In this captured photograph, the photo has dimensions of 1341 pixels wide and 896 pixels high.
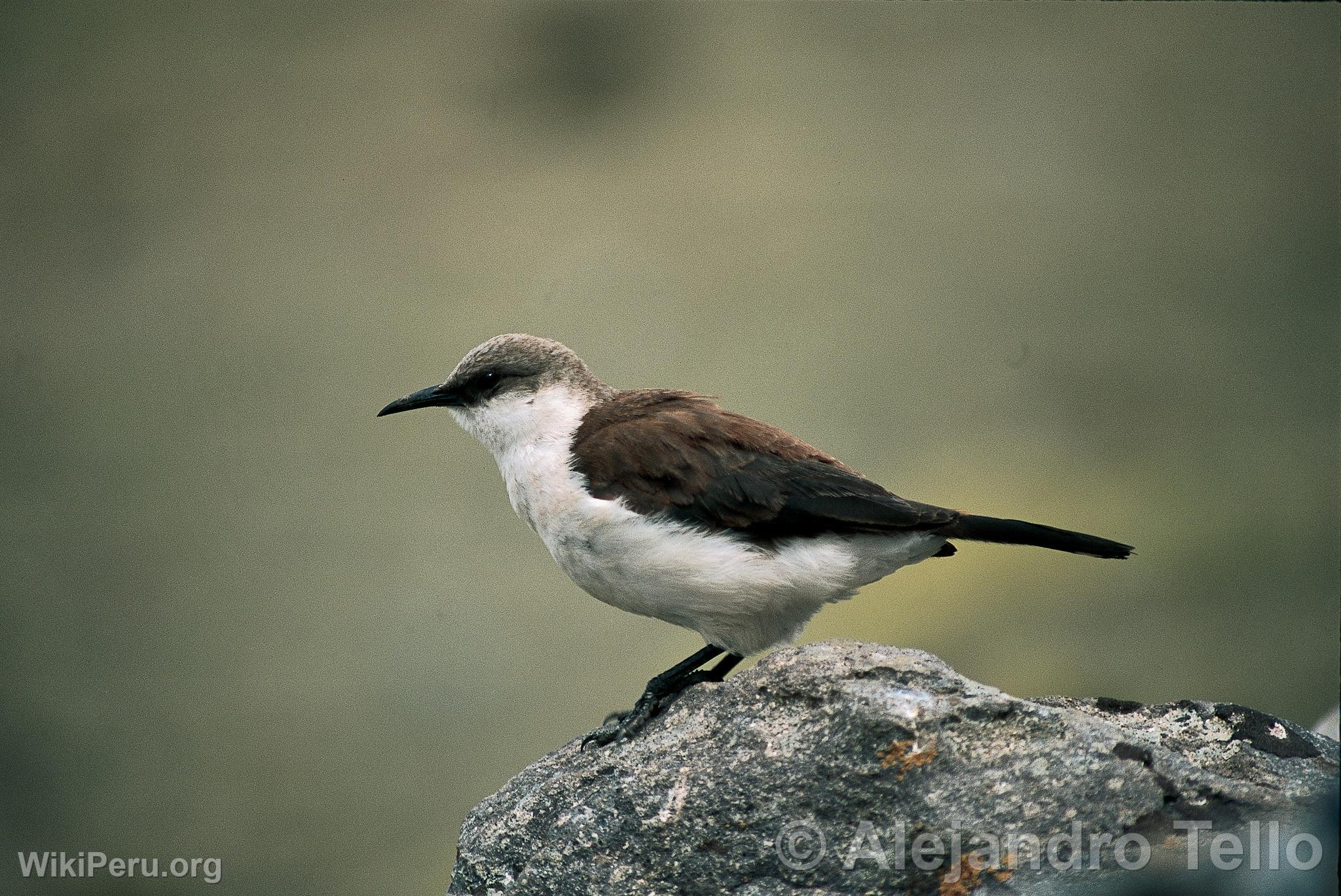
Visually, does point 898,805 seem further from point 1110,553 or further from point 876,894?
point 1110,553

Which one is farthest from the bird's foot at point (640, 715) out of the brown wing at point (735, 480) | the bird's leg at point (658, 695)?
the brown wing at point (735, 480)

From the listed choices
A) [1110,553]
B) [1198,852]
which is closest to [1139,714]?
[1110,553]

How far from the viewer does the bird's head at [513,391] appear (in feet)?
14.2

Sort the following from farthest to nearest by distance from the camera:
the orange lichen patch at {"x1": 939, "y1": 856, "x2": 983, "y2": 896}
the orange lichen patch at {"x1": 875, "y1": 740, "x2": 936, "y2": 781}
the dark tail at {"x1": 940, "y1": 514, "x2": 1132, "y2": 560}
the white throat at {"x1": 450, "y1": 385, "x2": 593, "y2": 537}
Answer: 1. the white throat at {"x1": 450, "y1": 385, "x2": 593, "y2": 537}
2. the dark tail at {"x1": 940, "y1": 514, "x2": 1132, "y2": 560}
3. the orange lichen patch at {"x1": 875, "y1": 740, "x2": 936, "y2": 781}
4. the orange lichen patch at {"x1": 939, "y1": 856, "x2": 983, "y2": 896}

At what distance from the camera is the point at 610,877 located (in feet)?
11.1

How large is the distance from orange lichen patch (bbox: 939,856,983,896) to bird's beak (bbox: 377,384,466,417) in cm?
243

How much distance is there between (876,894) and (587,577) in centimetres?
144

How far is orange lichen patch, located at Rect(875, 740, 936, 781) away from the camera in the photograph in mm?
3191

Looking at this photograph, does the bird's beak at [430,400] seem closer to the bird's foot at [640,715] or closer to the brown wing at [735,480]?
the brown wing at [735,480]

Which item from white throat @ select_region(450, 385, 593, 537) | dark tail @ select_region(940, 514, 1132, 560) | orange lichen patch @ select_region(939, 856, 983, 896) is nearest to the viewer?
orange lichen patch @ select_region(939, 856, 983, 896)

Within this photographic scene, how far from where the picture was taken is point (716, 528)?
396cm
